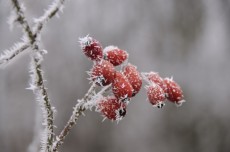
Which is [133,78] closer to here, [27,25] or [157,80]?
[157,80]

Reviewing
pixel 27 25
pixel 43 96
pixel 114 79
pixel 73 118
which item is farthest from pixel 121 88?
pixel 27 25

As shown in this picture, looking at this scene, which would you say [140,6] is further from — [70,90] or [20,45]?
[20,45]

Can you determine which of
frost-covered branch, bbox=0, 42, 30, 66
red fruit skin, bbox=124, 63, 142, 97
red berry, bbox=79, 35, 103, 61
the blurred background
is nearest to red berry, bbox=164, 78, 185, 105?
red fruit skin, bbox=124, 63, 142, 97

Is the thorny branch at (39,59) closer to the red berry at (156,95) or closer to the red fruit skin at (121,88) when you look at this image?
the red fruit skin at (121,88)

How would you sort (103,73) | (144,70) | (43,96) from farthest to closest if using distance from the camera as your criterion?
(144,70) < (103,73) < (43,96)

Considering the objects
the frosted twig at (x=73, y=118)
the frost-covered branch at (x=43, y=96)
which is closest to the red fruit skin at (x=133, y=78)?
the frosted twig at (x=73, y=118)

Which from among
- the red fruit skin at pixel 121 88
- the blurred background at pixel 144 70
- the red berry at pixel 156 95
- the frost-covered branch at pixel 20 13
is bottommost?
the frost-covered branch at pixel 20 13
